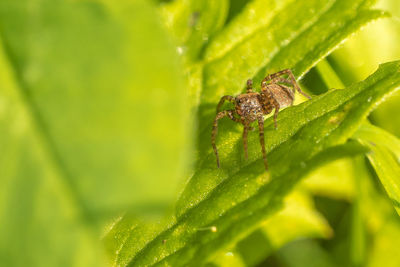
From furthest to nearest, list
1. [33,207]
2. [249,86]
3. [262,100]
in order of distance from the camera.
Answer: [262,100], [249,86], [33,207]

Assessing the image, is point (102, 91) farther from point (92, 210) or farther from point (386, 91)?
point (386, 91)

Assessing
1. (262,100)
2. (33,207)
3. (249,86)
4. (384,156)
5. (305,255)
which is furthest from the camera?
(305,255)

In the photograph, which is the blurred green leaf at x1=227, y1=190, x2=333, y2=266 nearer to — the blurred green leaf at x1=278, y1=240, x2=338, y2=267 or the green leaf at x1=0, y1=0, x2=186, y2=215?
the blurred green leaf at x1=278, y1=240, x2=338, y2=267

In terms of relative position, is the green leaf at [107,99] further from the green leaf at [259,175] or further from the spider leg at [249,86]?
the spider leg at [249,86]

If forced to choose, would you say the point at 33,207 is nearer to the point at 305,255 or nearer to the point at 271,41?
the point at 271,41

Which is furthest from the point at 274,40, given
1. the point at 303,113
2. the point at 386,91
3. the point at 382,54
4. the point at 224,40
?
the point at 382,54

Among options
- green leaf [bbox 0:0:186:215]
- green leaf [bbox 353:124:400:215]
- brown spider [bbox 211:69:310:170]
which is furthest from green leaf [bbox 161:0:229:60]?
green leaf [bbox 0:0:186:215]

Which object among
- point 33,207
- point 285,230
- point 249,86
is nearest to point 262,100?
point 249,86
